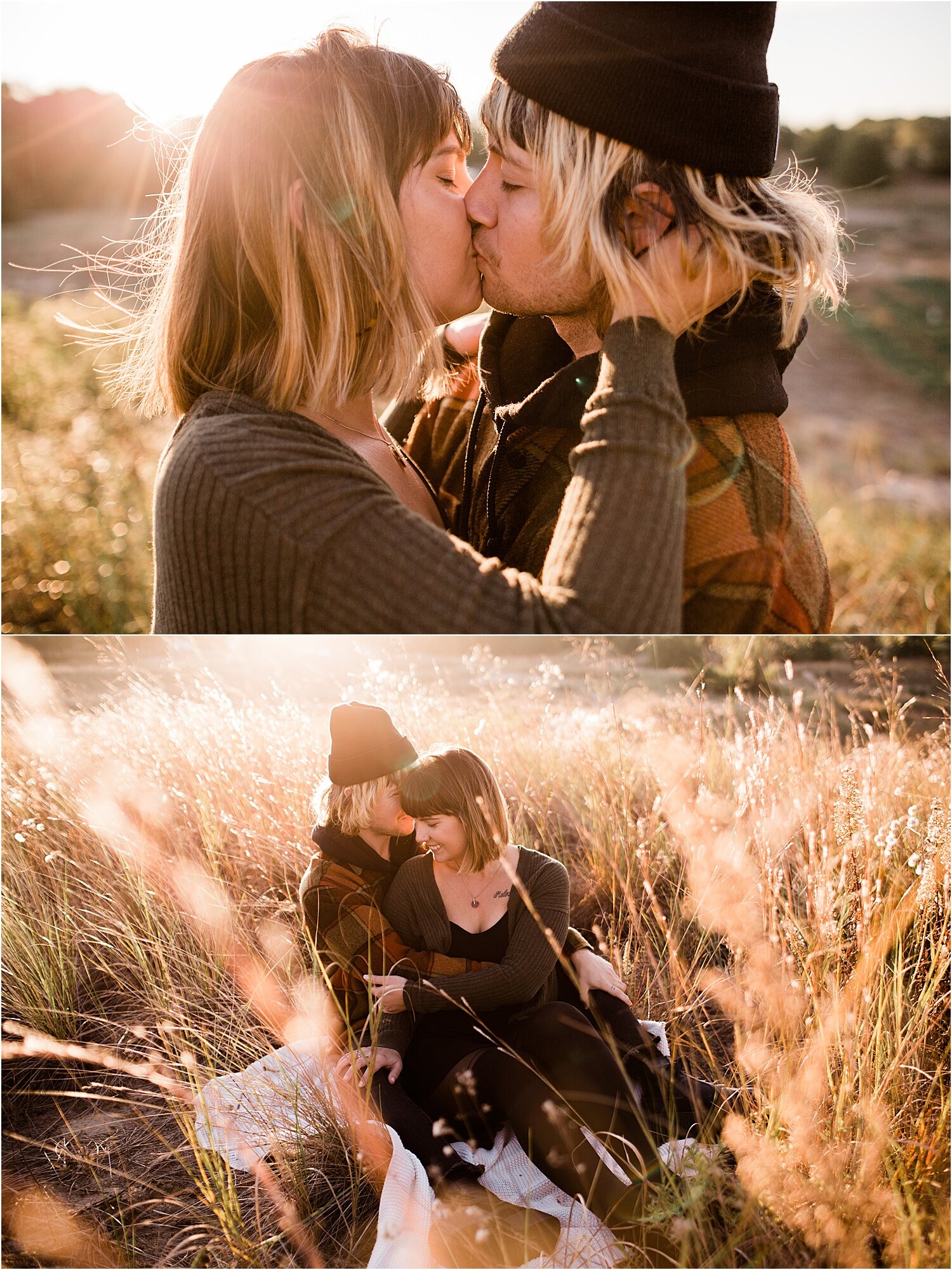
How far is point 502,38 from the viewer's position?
156 cm

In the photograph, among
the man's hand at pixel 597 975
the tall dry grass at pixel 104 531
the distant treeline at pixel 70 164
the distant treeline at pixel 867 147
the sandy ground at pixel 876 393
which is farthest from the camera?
the distant treeline at pixel 867 147

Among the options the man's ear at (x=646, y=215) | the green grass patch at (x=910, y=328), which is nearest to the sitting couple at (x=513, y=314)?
the man's ear at (x=646, y=215)

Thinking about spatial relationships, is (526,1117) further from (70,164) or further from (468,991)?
(70,164)

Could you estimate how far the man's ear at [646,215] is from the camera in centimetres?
151

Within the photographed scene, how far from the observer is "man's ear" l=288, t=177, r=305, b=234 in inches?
59.8

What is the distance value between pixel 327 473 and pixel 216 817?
970 millimetres

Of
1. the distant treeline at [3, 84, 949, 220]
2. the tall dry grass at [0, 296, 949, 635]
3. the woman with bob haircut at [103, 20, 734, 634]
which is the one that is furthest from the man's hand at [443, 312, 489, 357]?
the distant treeline at [3, 84, 949, 220]

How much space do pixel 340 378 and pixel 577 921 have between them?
1.50m

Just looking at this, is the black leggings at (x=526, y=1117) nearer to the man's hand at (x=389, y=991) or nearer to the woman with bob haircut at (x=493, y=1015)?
the woman with bob haircut at (x=493, y=1015)

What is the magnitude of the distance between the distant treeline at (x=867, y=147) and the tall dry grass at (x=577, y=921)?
7318 mm

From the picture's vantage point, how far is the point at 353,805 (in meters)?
1.96

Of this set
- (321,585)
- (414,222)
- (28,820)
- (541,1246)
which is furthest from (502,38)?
(541,1246)

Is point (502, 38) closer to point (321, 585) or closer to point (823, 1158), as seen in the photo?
point (321, 585)

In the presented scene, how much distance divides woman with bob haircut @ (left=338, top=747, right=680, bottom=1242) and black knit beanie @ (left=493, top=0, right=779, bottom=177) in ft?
4.17
